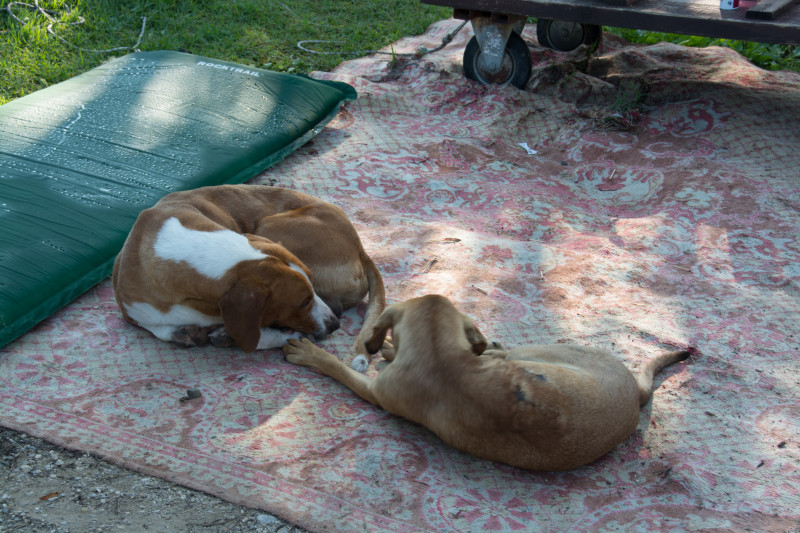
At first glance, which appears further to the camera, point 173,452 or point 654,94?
point 654,94

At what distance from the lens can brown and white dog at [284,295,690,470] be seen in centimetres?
303

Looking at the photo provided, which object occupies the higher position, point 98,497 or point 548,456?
point 548,456

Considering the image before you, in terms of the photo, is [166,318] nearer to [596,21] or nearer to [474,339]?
[474,339]

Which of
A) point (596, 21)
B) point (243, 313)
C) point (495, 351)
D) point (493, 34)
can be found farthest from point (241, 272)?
point (493, 34)

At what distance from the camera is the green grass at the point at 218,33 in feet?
26.0

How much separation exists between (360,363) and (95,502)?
1.42 metres

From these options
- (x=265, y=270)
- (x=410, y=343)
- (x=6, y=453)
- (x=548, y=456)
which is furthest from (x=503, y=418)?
(x=6, y=453)

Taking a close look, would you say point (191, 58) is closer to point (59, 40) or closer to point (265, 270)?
point (59, 40)

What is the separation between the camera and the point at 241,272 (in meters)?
3.67

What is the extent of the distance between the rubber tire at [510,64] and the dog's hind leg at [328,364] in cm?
486

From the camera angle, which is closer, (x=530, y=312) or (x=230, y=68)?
(x=530, y=312)

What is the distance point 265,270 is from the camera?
3.70 metres

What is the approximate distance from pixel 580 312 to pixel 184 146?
323cm

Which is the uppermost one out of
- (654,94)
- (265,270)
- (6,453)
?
(654,94)
